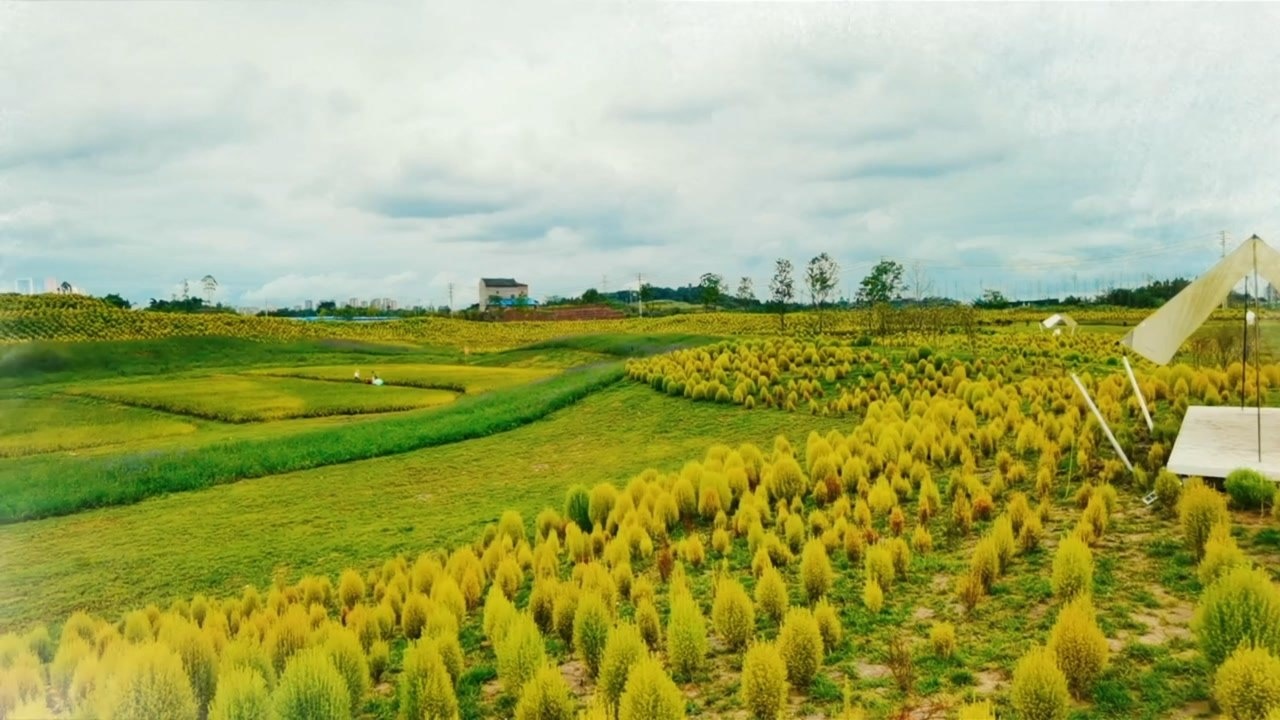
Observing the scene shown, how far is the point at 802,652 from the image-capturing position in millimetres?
5434

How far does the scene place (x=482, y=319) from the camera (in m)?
84.9

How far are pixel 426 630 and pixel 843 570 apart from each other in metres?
3.96

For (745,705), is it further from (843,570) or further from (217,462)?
(217,462)

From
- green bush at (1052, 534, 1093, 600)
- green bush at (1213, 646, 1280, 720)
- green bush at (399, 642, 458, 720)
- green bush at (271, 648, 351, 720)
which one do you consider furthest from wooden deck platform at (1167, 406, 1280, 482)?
green bush at (271, 648, 351, 720)

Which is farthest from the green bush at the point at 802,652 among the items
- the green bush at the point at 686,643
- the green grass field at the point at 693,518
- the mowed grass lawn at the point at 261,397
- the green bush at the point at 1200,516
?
the mowed grass lawn at the point at 261,397

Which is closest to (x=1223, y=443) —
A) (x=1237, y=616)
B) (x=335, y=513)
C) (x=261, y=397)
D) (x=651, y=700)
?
(x=1237, y=616)

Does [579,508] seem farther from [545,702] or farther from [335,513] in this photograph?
[545,702]

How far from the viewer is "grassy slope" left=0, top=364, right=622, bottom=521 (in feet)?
49.7

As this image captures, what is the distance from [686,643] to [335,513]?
9553mm

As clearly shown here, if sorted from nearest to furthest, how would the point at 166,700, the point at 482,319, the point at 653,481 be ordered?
the point at 166,700 → the point at 653,481 → the point at 482,319

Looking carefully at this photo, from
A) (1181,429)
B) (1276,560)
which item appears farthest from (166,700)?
(1181,429)

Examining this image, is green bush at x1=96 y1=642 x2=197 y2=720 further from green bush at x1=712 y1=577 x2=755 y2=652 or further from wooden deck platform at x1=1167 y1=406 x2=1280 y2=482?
wooden deck platform at x1=1167 y1=406 x2=1280 y2=482

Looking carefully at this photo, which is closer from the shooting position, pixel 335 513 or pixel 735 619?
pixel 735 619

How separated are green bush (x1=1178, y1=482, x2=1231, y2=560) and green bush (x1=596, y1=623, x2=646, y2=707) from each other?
513 centimetres
